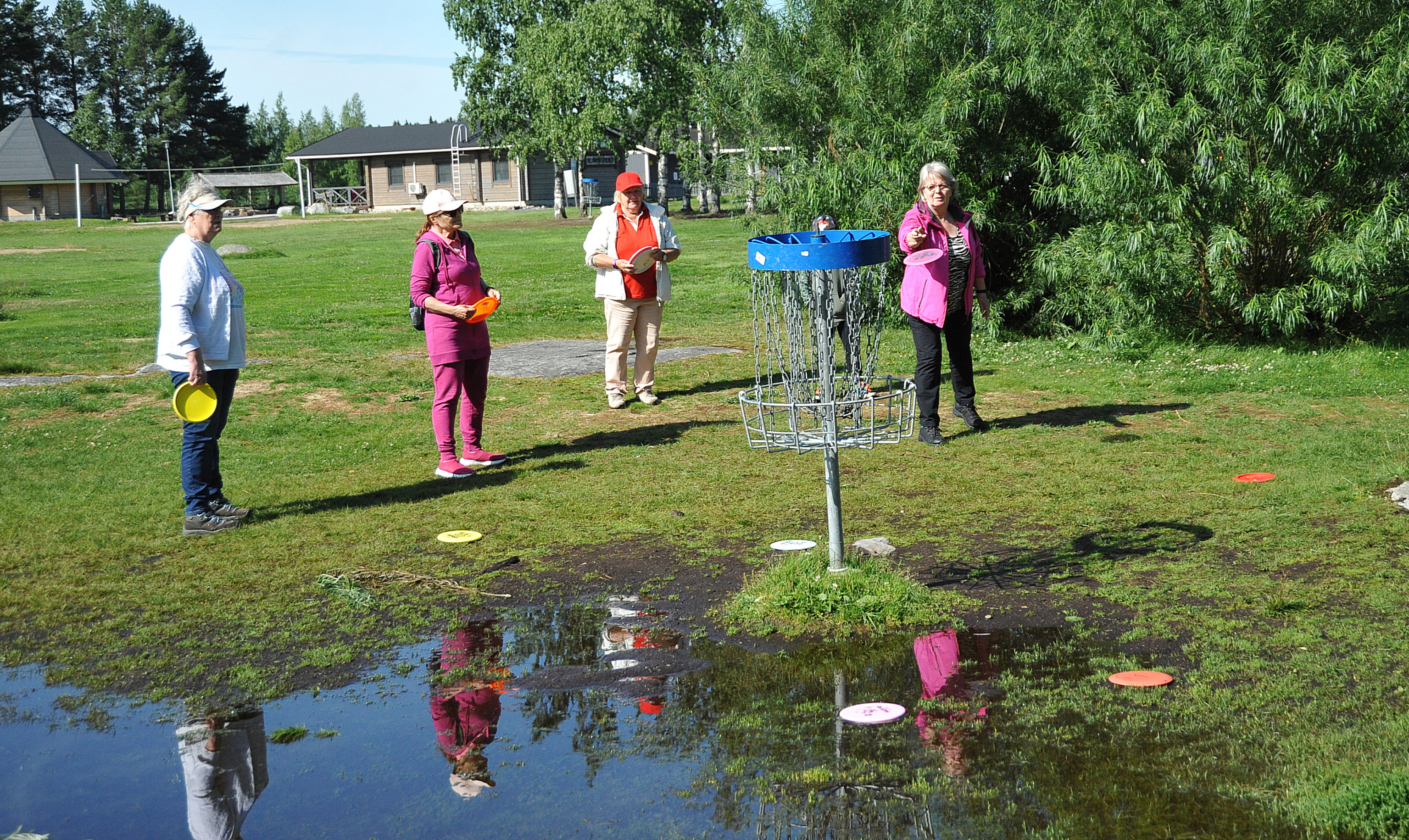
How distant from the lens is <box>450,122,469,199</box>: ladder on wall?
65250mm

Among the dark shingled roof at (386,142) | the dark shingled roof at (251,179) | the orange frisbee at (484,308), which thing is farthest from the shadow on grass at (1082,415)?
the dark shingled roof at (251,179)

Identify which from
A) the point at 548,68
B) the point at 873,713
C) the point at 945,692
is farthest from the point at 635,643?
the point at 548,68

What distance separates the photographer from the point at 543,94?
43531 mm

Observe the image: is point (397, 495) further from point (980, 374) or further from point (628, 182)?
point (980, 374)

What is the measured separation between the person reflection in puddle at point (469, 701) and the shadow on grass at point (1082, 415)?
5.09 meters

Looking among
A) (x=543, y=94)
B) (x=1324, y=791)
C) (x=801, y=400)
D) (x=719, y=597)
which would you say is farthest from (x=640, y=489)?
(x=543, y=94)

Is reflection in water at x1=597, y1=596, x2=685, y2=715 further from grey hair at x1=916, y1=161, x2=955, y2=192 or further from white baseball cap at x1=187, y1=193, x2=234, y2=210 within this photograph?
grey hair at x1=916, y1=161, x2=955, y2=192

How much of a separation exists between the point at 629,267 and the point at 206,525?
13.2 ft

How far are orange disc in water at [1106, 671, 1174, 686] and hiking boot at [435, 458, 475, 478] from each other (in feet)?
15.5

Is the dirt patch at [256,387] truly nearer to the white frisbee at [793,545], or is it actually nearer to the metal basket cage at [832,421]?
the white frisbee at [793,545]

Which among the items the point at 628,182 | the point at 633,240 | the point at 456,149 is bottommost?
the point at 633,240

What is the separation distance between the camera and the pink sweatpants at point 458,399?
24.7ft

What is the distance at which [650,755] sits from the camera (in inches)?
144

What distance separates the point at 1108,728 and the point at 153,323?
50.7 feet
